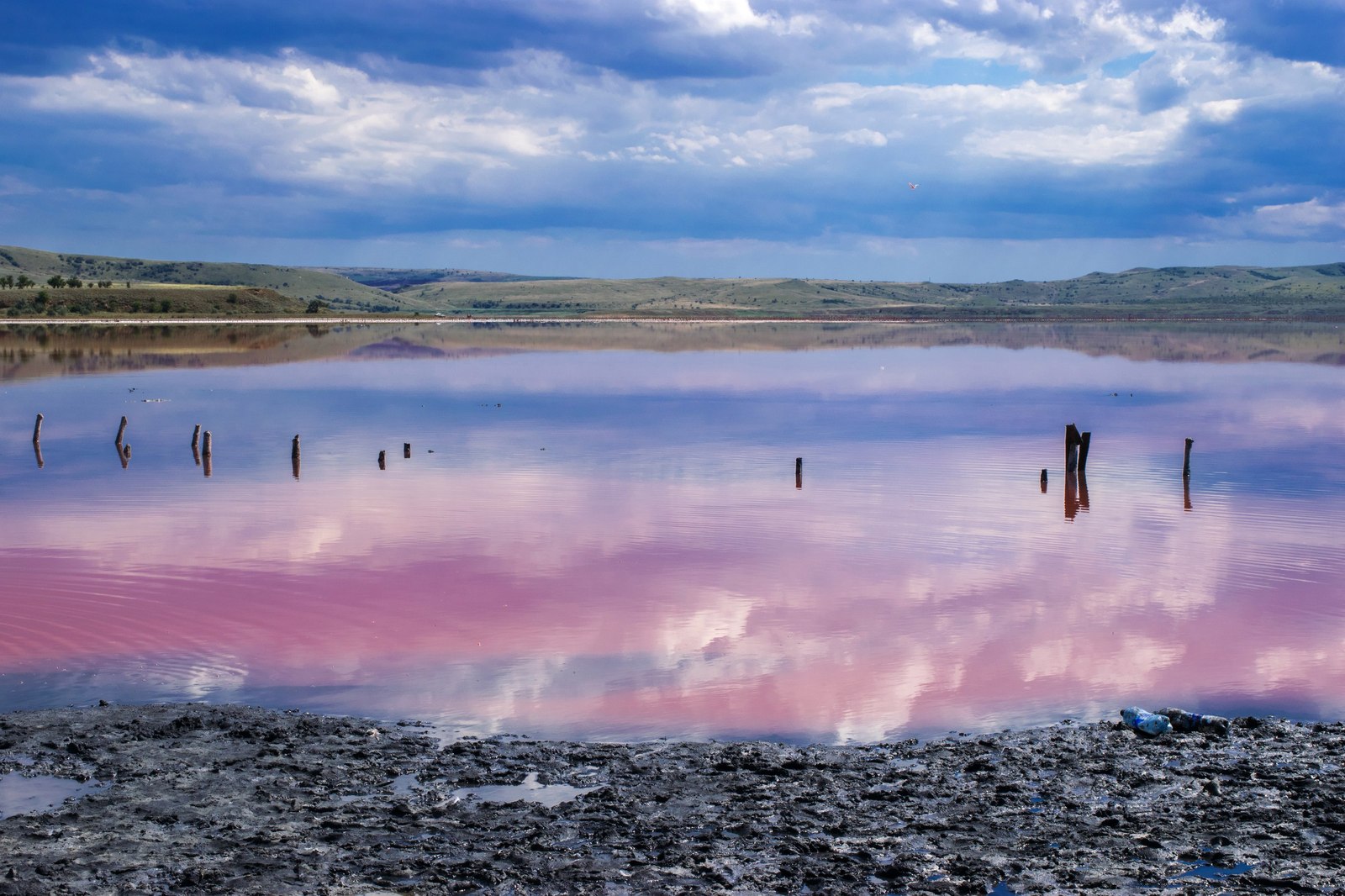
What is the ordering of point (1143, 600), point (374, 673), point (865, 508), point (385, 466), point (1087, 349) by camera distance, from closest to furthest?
1. point (374, 673)
2. point (1143, 600)
3. point (865, 508)
4. point (385, 466)
5. point (1087, 349)

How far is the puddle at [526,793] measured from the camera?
32.3 feet

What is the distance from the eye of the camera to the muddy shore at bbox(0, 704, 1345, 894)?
8.39m

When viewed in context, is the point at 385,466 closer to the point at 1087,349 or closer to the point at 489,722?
the point at 489,722

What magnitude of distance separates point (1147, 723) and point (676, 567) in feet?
30.6

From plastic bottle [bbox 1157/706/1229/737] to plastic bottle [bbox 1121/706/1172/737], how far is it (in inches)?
4.0

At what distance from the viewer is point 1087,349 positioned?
319 feet

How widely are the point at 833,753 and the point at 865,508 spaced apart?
15543 mm

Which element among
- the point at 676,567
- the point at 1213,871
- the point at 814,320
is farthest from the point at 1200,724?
the point at 814,320

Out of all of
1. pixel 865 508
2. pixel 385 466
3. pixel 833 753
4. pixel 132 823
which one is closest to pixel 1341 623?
pixel 833 753

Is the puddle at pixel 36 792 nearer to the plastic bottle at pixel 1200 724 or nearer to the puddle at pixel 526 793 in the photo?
the puddle at pixel 526 793

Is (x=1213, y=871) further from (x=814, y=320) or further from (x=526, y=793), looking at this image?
(x=814, y=320)

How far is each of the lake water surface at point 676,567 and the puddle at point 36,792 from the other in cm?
257

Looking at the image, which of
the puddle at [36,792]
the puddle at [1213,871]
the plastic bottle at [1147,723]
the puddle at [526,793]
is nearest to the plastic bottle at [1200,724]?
the plastic bottle at [1147,723]

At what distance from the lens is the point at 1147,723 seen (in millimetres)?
11594
